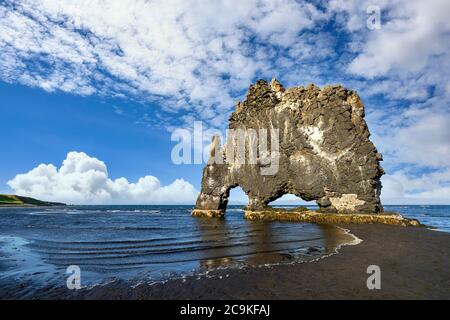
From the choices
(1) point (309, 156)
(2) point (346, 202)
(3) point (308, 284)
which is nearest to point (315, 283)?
(3) point (308, 284)

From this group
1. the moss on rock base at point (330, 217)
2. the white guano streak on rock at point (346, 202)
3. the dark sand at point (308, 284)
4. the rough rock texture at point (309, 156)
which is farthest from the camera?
the rough rock texture at point (309, 156)

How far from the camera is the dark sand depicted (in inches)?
384

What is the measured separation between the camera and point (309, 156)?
5022 centimetres

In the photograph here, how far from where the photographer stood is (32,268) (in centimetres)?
1393

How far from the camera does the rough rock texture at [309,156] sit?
45.3 meters

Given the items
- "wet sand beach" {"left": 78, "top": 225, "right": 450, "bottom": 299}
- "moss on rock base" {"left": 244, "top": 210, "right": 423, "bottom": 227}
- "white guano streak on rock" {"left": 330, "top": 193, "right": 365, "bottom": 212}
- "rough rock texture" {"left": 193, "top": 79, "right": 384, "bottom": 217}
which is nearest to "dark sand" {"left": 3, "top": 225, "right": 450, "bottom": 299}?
"wet sand beach" {"left": 78, "top": 225, "right": 450, "bottom": 299}

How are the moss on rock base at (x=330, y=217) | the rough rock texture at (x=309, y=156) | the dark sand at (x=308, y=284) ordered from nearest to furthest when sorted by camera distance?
the dark sand at (x=308, y=284) < the moss on rock base at (x=330, y=217) < the rough rock texture at (x=309, y=156)

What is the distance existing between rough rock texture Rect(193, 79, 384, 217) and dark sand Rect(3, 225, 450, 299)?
31.9 m

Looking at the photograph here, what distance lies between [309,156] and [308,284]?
4139 centimetres

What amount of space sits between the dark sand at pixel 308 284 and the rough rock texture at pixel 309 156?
31887 millimetres

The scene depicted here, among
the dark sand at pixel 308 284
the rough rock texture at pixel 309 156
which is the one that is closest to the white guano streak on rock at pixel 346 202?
the rough rock texture at pixel 309 156

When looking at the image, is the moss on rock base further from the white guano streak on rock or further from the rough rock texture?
the rough rock texture

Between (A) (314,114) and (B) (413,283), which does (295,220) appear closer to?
(A) (314,114)

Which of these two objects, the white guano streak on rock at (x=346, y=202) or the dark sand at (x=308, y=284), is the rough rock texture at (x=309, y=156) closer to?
the white guano streak on rock at (x=346, y=202)
